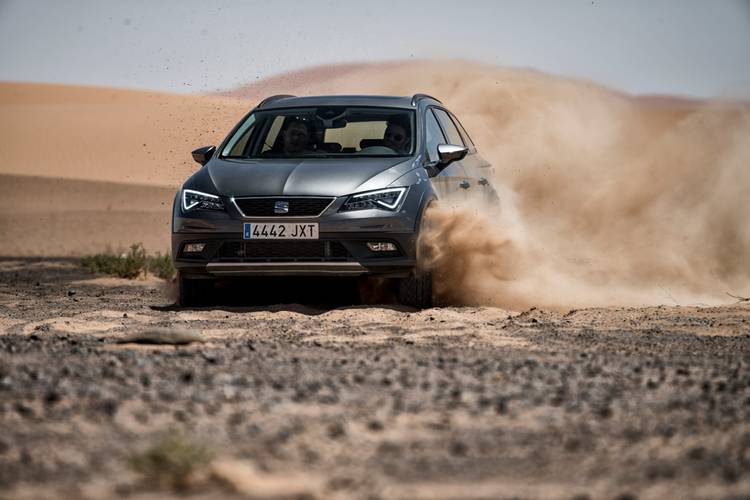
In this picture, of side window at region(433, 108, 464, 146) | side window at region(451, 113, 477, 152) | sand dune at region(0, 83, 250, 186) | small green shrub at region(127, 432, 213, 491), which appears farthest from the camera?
sand dune at region(0, 83, 250, 186)

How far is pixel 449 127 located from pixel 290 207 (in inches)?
115

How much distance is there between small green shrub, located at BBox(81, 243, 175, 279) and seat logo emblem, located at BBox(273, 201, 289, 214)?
25.8ft

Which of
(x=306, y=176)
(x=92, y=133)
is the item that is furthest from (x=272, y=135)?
(x=92, y=133)

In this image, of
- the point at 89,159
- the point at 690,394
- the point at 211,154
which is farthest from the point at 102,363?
the point at 89,159

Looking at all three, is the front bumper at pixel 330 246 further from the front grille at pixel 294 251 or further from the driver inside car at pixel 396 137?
the driver inside car at pixel 396 137

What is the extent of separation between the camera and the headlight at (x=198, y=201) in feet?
34.3

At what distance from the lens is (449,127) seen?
1262cm

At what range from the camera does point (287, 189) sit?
10.3m

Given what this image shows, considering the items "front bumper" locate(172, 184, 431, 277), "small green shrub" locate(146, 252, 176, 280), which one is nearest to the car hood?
→ "front bumper" locate(172, 184, 431, 277)

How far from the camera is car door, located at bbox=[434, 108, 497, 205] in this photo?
11922 millimetres

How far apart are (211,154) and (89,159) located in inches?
1728

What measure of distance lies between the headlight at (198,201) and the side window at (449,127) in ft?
8.81

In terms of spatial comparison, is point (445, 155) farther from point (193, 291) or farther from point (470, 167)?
point (193, 291)

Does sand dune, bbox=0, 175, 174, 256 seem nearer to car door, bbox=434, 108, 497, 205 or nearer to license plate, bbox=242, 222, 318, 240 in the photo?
car door, bbox=434, 108, 497, 205
